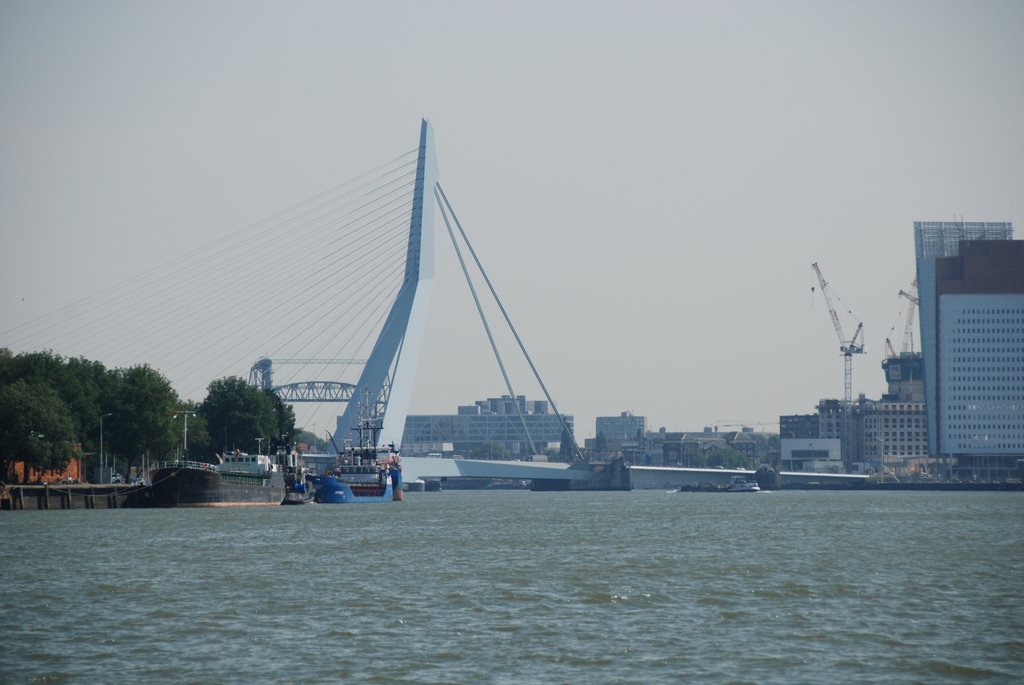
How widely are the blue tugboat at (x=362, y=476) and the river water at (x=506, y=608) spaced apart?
59465 millimetres

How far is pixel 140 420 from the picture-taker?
114 m

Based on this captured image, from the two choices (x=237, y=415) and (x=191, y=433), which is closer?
(x=191, y=433)

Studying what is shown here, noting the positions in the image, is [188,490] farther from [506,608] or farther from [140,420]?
[506,608]

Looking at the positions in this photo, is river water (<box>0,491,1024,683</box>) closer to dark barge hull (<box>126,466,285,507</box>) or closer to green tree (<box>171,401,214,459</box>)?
dark barge hull (<box>126,466,285,507</box>)

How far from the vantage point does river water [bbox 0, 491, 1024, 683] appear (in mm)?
29203

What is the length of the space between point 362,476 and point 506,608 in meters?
97.3

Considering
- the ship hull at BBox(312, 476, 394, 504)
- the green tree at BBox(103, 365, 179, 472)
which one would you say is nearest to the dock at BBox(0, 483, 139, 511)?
the green tree at BBox(103, 365, 179, 472)

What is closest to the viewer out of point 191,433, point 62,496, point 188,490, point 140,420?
point 62,496

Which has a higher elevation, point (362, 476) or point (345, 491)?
point (362, 476)

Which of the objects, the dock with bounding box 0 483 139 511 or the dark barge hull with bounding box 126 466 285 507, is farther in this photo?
the dark barge hull with bounding box 126 466 285 507

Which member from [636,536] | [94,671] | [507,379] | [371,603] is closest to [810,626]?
→ [371,603]

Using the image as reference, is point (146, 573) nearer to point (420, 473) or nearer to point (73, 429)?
point (73, 429)

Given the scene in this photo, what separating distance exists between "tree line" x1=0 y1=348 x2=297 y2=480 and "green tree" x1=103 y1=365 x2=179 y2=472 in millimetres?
75

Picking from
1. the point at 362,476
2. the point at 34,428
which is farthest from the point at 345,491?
the point at 34,428
